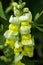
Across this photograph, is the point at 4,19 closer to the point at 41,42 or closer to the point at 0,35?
the point at 0,35

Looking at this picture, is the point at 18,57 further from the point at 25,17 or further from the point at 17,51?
the point at 25,17

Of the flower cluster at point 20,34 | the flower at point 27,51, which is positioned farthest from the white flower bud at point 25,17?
the flower at point 27,51

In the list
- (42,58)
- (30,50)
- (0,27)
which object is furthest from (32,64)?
(42,58)

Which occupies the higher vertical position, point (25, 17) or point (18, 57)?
point (25, 17)

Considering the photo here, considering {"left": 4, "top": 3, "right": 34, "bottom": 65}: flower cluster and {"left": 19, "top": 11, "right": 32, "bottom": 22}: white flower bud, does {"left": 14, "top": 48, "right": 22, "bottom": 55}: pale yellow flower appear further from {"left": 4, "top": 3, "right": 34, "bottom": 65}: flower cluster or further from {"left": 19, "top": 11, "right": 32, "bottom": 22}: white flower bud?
{"left": 19, "top": 11, "right": 32, "bottom": 22}: white flower bud

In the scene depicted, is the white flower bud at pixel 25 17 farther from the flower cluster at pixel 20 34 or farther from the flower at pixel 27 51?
the flower at pixel 27 51

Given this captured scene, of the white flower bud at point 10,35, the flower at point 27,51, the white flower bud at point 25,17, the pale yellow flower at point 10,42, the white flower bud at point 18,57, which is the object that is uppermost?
the white flower bud at point 25,17

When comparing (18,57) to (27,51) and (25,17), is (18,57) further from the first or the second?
(25,17)

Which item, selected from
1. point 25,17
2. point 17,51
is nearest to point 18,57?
point 17,51

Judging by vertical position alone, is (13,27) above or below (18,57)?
above

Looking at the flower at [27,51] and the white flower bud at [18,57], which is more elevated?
the flower at [27,51]
